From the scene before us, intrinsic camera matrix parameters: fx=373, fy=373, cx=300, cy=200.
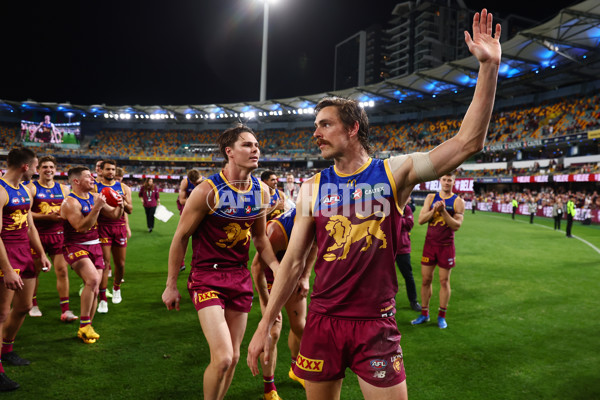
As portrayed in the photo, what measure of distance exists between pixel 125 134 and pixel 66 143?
10.4 metres

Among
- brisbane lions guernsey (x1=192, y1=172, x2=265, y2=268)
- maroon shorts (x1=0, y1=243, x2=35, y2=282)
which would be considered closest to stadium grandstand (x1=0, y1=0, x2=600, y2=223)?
maroon shorts (x1=0, y1=243, x2=35, y2=282)

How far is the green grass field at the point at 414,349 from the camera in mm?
4059

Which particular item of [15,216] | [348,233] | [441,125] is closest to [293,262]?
[348,233]

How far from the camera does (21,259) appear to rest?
4.43 metres

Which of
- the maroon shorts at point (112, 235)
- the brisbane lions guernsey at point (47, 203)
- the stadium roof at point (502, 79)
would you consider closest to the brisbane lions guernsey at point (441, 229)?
the maroon shorts at point (112, 235)

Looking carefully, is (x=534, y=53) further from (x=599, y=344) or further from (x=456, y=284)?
Result: (x=599, y=344)

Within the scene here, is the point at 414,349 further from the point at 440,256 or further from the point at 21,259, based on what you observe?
the point at 21,259

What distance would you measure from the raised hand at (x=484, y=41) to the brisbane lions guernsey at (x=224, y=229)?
2.32 metres

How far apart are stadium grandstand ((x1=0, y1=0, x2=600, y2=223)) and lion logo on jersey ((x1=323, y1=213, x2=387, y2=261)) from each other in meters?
11.2

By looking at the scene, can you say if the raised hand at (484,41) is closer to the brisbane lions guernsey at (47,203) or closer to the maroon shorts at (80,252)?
the maroon shorts at (80,252)

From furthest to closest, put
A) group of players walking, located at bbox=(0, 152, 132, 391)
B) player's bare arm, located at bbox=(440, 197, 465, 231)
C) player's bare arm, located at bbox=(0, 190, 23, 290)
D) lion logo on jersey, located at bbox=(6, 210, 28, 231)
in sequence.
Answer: player's bare arm, located at bbox=(440, 197, 465, 231)
lion logo on jersey, located at bbox=(6, 210, 28, 231)
group of players walking, located at bbox=(0, 152, 132, 391)
player's bare arm, located at bbox=(0, 190, 23, 290)

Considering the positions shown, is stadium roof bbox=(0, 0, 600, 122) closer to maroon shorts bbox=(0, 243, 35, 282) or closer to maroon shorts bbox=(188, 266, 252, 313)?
maroon shorts bbox=(188, 266, 252, 313)

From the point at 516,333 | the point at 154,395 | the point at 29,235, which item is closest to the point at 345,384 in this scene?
the point at 154,395

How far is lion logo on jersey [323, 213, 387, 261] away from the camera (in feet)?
7.27
